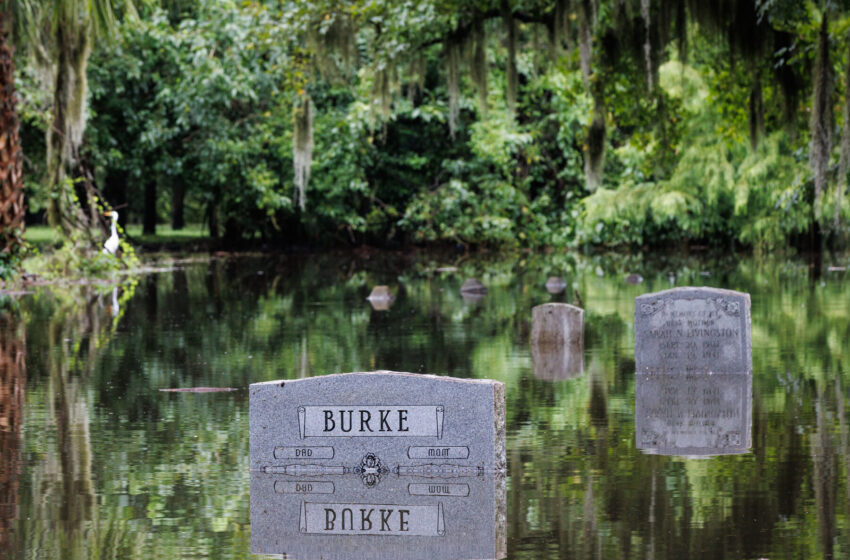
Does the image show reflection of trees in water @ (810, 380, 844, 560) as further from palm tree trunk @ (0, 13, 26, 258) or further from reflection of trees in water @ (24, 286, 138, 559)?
palm tree trunk @ (0, 13, 26, 258)

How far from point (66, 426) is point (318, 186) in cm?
3651

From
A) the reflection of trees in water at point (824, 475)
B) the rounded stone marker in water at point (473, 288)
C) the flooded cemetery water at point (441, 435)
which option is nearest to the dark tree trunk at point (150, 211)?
the rounded stone marker in water at point (473, 288)

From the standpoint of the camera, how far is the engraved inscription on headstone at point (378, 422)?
7.70 m

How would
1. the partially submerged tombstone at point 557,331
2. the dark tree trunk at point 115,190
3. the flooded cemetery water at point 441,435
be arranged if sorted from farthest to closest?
the dark tree trunk at point 115,190, the partially submerged tombstone at point 557,331, the flooded cemetery water at point 441,435

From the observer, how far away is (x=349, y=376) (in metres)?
7.82

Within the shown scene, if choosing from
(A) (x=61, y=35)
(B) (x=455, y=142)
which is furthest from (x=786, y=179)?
(A) (x=61, y=35)

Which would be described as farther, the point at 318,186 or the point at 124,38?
the point at 318,186

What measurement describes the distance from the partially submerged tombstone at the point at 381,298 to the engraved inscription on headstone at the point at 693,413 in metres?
10.5

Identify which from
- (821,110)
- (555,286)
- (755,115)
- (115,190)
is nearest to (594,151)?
(755,115)

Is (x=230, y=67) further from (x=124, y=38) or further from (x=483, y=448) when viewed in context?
(x=483, y=448)

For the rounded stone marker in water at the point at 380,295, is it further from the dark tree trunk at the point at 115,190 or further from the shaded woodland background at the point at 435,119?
the dark tree trunk at the point at 115,190

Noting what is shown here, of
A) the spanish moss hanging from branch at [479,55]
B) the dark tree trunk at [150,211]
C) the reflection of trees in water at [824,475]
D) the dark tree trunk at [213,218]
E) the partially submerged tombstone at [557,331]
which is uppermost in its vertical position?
the dark tree trunk at [150,211]

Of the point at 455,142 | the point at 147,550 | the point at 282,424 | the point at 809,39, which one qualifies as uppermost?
the point at 455,142

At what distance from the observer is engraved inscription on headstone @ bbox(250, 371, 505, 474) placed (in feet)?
25.3
